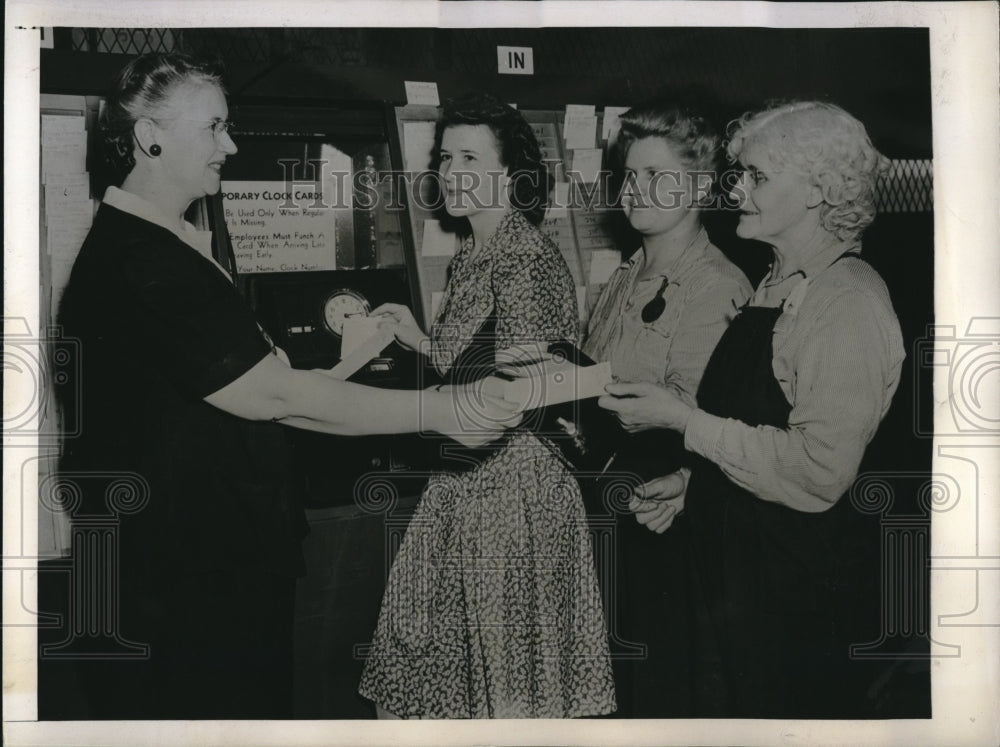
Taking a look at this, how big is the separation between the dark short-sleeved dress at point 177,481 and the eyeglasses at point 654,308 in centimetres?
103

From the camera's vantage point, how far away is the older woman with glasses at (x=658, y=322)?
242 cm

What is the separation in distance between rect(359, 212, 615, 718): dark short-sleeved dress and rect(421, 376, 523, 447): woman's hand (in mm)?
60

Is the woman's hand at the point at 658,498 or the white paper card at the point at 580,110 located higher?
the white paper card at the point at 580,110

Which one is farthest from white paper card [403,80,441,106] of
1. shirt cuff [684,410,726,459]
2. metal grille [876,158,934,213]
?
metal grille [876,158,934,213]

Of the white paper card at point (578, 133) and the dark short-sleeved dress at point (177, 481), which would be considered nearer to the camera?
the dark short-sleeved dress at point (177, 481)

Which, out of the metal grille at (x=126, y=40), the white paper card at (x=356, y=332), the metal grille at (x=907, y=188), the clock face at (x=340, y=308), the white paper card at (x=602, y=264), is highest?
the metal grille at (x=126, y=40)

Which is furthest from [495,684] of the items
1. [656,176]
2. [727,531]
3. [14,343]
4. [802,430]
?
[14,343]

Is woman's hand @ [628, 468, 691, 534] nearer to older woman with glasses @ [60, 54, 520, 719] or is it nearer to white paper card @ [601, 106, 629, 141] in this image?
older woman with glasses @ [60, 54, 520, 719]

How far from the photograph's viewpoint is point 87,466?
8.01 ft

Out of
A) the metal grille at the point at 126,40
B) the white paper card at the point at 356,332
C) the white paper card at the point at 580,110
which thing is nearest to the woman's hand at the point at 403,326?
the white paper card at the point at 356,332

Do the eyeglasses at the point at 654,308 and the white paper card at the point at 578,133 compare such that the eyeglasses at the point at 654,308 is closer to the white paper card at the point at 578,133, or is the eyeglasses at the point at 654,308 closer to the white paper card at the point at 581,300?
the white paper card at the point at 581,300

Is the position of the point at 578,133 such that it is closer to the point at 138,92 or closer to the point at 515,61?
the point at 515,61

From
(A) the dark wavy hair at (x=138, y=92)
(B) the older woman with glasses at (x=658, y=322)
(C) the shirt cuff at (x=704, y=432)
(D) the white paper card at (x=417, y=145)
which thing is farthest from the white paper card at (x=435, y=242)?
(C) the shirt cuff at (x=704, y=432)

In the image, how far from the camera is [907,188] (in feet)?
8.16
